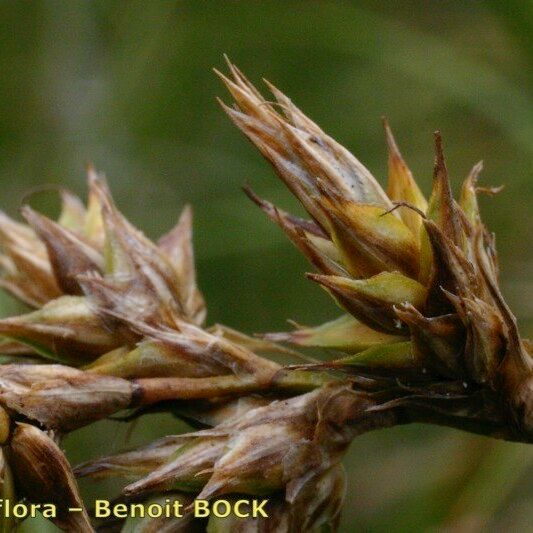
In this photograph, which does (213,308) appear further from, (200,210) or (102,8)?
(102,8)

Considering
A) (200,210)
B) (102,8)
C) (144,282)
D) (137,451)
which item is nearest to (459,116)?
(200,210)

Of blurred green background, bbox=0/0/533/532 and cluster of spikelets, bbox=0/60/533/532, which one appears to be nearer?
cluster of spikelets, bbox=0/60/533/532

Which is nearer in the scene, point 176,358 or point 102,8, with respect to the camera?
point 176,358

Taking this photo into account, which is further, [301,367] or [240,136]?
[240,136]

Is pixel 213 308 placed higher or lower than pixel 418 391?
lower
